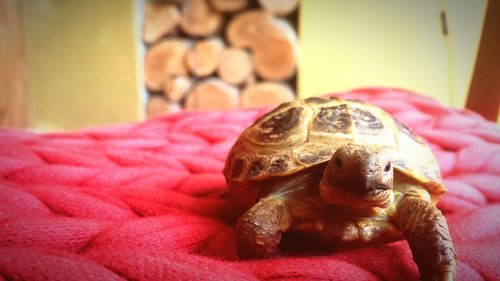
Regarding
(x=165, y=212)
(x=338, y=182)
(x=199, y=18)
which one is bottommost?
(x=165, y=212)

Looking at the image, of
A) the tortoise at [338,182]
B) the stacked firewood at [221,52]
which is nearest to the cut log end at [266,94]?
the stacked firewood at [221,52]

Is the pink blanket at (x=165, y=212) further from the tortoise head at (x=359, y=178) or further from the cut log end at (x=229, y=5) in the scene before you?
the cut log end at (x=229, y=5)

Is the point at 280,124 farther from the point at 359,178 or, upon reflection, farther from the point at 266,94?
the point at 266,94

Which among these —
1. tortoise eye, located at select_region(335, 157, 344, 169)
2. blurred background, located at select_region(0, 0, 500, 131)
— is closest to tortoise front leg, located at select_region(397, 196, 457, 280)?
tortoise eye, located at select_region(335, 157, 344, 169)

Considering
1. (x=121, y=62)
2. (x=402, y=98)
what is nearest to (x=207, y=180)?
(x=402, y=98)

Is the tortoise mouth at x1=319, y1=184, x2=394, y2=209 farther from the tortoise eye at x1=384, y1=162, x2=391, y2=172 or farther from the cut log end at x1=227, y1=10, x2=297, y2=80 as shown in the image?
the cut log end at x1=227, y1=10, x2=297, y2=80

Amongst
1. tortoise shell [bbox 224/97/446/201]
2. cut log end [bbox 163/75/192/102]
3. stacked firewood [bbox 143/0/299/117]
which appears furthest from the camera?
cut log end [bbox 163/75/192/102]

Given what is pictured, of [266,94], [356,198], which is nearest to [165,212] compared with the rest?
[356,198]
